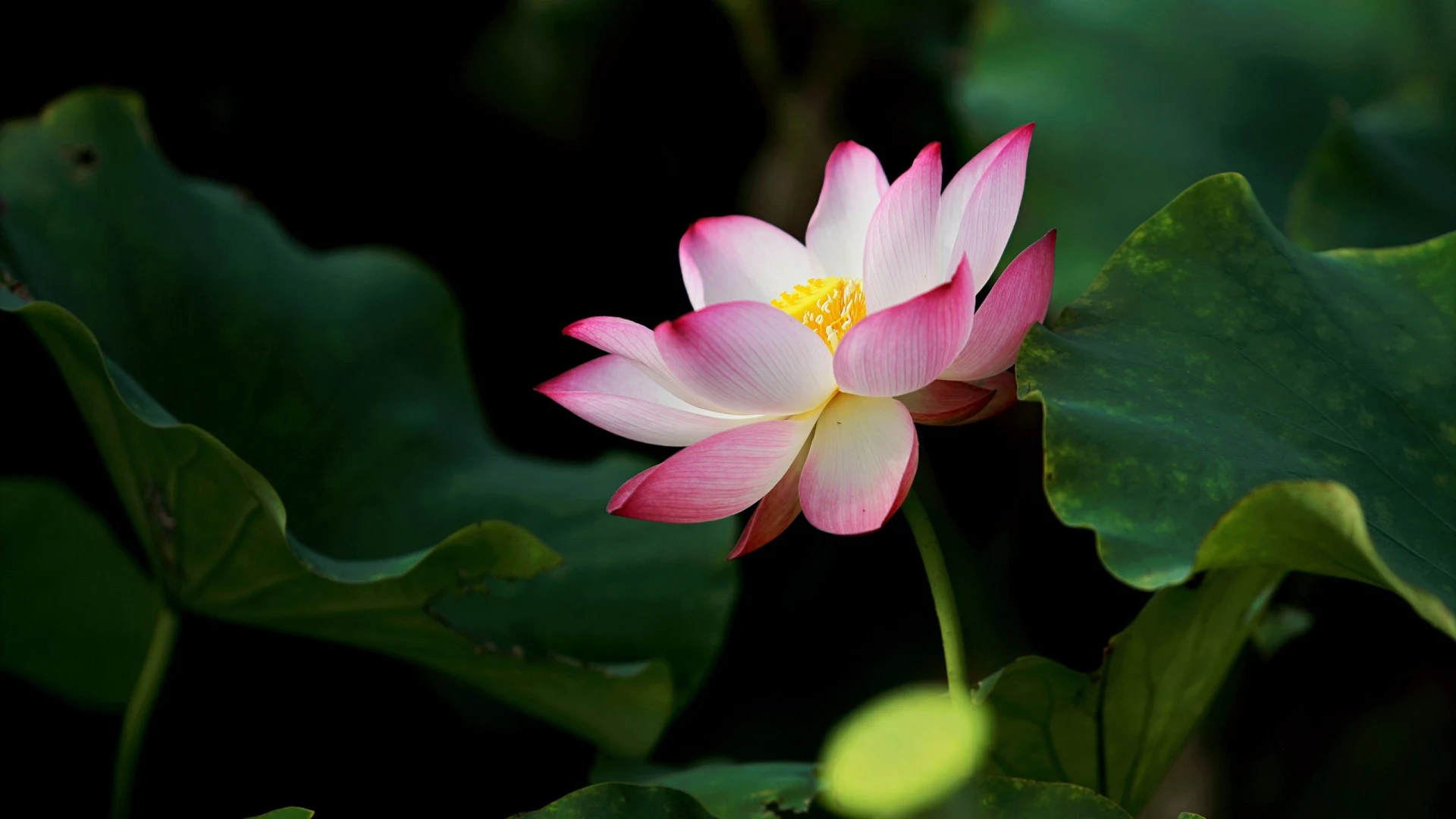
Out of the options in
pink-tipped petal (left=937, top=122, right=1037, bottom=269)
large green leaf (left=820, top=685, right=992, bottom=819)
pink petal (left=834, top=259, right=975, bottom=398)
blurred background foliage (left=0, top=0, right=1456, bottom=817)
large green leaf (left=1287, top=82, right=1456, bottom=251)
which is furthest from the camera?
blurred background foliage (left=0, top=0, right=1456, bottom=817)

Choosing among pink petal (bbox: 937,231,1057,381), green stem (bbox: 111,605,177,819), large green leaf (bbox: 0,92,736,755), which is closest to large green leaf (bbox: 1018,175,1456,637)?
pink petal (bbox: 937,231,1057,381)

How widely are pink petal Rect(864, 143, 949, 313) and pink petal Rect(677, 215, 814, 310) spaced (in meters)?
0.13

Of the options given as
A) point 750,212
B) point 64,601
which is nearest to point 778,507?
point 64,601

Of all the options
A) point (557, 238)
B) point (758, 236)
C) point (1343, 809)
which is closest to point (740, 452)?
point (758, 236)

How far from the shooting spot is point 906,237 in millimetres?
528

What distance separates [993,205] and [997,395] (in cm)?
10

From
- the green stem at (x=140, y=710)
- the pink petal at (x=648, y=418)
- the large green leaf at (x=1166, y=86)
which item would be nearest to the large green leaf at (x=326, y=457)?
the green stem at (x=140, y=710)

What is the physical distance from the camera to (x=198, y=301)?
0.96 m

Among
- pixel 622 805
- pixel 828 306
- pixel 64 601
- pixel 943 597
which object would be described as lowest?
pixel 64 601

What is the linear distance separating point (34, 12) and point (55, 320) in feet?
2.68

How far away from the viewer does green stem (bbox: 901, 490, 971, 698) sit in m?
0.52

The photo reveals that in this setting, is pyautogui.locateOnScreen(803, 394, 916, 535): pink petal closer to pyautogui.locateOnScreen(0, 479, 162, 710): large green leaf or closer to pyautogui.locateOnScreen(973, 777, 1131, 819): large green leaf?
pyautogui.locateOnScreen(973, 777, 1131, 819): large green leaf

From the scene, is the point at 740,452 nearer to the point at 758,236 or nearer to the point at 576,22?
the point at 758,236

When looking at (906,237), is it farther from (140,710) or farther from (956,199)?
(140,710)
